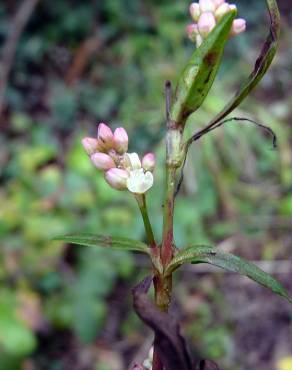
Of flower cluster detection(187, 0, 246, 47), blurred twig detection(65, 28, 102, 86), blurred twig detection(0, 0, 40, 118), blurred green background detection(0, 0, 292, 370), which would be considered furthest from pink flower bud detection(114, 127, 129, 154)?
blurred twig detection(65, 28, 102, 86)

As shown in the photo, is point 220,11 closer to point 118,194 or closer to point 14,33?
point 118,194

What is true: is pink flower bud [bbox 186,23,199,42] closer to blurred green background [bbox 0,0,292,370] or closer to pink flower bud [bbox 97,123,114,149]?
pink flower bud [bbox 97,123,114,149]

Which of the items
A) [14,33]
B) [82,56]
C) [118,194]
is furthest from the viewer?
[82,56]

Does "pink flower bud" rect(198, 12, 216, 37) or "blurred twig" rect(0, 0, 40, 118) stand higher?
"blurred twig" rect(0, 0, 40, 118)

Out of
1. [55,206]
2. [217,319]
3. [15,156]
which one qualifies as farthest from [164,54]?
[217,319]

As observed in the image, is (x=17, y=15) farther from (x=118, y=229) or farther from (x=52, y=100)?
(x=118, y=229)

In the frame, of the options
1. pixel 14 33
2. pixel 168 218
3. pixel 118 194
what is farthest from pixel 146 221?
pixel 14 33

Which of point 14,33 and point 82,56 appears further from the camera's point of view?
point 82,56
